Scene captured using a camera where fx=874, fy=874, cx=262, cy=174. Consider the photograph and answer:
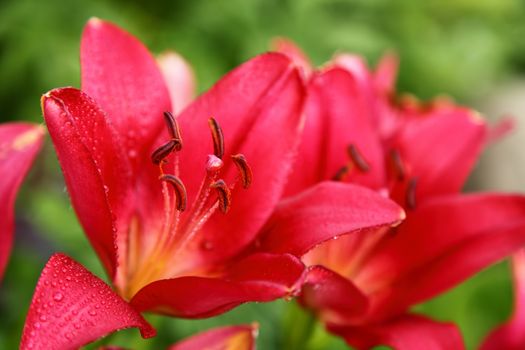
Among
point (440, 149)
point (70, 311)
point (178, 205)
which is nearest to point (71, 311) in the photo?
point (70, 311)

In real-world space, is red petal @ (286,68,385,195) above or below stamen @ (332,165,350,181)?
above

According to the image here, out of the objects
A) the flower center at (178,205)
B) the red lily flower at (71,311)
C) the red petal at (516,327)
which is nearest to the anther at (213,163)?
the flower center at (178,205)

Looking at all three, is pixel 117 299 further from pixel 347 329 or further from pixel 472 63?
pixel 472 63

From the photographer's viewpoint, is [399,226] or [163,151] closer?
[163,151]

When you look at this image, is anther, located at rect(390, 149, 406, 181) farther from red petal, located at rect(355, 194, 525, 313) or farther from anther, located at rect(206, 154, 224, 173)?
anther, located at rect(206, 154, 224, 173)

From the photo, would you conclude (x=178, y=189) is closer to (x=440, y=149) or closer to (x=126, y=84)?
(x=126, y=84)

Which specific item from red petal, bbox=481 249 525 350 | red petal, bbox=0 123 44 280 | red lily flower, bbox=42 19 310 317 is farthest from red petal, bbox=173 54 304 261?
red petal, bbox=481 249 525 350

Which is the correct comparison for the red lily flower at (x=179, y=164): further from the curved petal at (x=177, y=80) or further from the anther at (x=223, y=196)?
the curved petal at (x=177, y=80)
